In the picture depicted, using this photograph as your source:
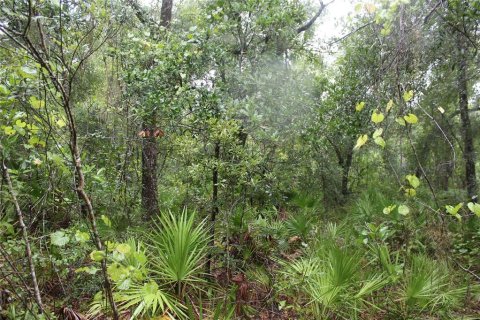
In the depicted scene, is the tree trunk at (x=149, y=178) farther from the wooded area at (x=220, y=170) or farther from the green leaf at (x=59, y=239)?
the green leaf at (x=59, y=239)

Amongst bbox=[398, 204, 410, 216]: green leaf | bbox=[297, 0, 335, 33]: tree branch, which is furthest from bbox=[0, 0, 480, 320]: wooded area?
bbox=[297, 0, 335, 33]: tree branch

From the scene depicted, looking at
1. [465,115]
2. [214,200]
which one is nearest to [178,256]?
[214,200]

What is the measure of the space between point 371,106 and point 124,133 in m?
4.87

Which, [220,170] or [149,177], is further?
[149,177]

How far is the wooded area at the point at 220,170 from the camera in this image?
346 centimetres

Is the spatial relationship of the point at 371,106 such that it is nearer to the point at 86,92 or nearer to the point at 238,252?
the point at 238,252

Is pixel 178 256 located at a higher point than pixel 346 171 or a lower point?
lower

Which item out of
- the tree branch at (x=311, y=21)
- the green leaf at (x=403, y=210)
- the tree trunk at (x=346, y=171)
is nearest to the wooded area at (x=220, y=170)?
the green leaf at (x=403, y=210)

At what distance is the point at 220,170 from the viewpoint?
4.77 meters

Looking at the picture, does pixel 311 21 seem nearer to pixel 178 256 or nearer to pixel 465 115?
pixel 465 115

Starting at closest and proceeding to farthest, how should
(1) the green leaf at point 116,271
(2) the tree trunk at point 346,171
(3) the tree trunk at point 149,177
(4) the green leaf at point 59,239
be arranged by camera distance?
(1) the green leaf at point 116,271 < (4) the green leaf at point 59,239 < (3) the tree trunk at point 149,177 < (2) the tree trunk at point 346,171

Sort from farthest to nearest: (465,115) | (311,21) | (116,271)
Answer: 1. (311,21)
2. (465,115)
3. (116,271)

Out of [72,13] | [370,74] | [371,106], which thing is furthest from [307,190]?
[72,13]

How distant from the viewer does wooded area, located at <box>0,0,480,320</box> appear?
3.46 meters
